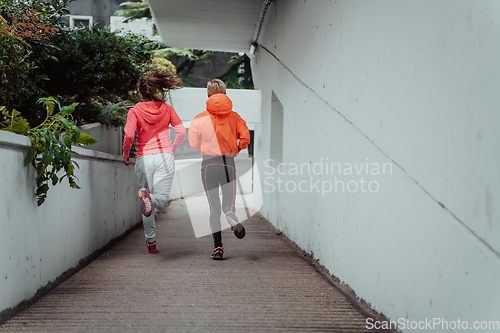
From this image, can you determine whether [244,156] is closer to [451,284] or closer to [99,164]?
[99,164]

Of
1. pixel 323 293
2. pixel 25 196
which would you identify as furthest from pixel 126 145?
pixel 323 293

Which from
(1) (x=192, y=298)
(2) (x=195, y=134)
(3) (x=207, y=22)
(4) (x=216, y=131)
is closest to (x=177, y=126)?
(2) (x=195, y=134)

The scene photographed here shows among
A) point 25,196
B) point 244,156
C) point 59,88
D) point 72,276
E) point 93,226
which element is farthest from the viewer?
point 244,156

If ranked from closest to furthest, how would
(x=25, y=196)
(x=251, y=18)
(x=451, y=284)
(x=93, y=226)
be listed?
(x=451, y=284)
(x=25, y=196)
(x=93, y=226)
(x=251, y=18)

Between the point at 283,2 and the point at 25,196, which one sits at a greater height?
the point at 283,2

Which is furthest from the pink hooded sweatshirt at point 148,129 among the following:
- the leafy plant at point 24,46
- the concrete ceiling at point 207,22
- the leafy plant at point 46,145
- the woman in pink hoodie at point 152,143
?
the concrete ceiling at point 207,22

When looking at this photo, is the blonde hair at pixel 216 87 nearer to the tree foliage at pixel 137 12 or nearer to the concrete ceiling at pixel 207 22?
the concrete ceiling at pixel 207 22

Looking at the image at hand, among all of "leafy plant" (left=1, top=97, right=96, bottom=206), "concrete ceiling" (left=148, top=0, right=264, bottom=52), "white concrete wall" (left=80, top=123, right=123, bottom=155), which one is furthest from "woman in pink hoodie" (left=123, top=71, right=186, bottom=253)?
"concrete ceiling" (left=148, top=0, right=264, bottom=52)

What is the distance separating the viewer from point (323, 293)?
2.98 m

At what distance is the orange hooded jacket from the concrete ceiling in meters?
3.06

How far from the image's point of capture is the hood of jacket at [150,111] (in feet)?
14.0

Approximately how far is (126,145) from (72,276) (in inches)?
56.6

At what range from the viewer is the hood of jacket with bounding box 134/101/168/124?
4.25m

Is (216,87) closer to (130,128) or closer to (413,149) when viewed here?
(130,128)
